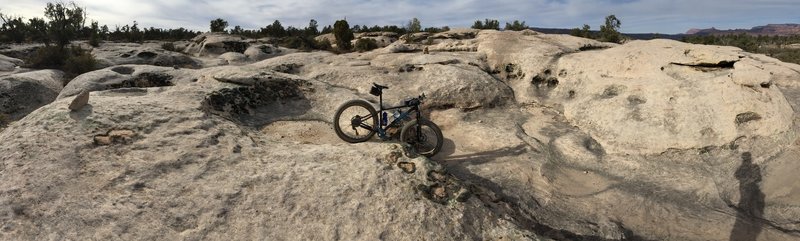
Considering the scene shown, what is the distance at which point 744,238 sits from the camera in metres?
6.75

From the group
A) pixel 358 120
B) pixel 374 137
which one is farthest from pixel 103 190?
pixel 374 137

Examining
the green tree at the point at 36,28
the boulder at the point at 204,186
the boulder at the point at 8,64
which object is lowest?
the boulder at the point at 204,186

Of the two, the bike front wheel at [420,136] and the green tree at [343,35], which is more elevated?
the green tree at [343,35]

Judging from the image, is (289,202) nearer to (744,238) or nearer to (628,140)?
(744,238)

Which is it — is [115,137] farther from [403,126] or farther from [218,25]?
[218,25]

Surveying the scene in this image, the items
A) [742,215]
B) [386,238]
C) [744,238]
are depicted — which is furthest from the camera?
[742,215]

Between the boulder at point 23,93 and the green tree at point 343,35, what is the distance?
17.5 m

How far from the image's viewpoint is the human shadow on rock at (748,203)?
6.91m

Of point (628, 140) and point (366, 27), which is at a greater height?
point (366, 27)

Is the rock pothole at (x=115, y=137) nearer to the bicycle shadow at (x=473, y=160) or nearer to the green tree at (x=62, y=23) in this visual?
the bicycle shadow at (x=473, y=160)

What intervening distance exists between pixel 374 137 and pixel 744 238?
702 centimetres

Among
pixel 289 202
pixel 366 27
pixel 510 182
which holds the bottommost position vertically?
pixel 510 182

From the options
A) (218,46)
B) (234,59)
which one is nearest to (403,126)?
(234,59)

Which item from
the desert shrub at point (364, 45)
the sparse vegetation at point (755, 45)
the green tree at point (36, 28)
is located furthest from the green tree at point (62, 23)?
the sparse vegetation at point (755, 45)
